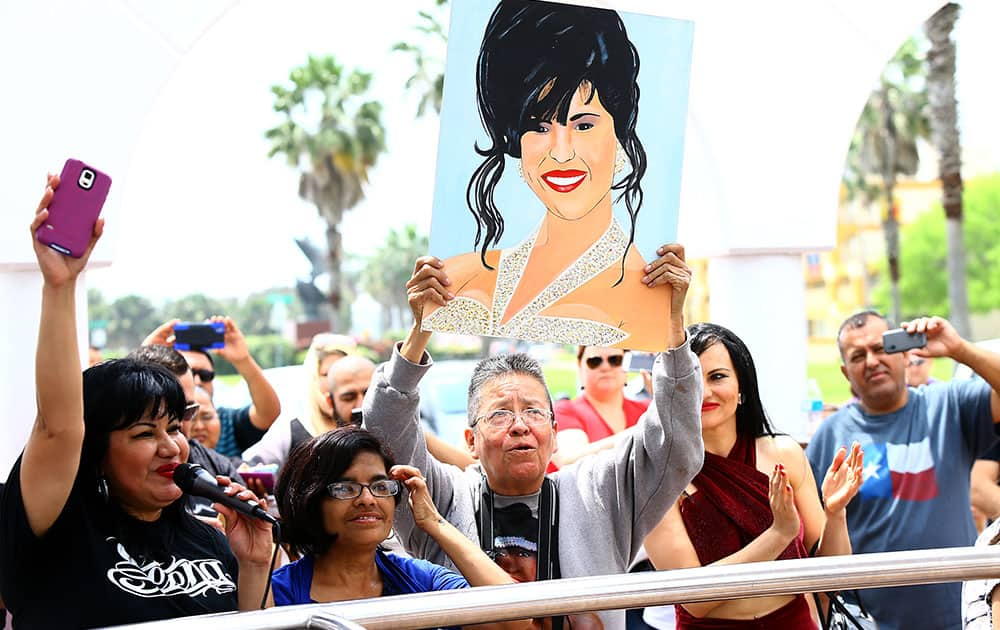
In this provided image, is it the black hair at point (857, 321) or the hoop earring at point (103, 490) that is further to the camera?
the black hair at point (857, 321)

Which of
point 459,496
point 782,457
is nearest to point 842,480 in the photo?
point 782,457

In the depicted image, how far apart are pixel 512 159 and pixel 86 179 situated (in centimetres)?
101

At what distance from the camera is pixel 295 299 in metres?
41.7

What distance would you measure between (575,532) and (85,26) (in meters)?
2.15

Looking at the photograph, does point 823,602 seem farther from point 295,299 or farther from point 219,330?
point 295,299

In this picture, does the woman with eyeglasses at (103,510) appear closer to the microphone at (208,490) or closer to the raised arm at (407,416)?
the microphone at (208,490)

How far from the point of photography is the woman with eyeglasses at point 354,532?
2574 millimetres

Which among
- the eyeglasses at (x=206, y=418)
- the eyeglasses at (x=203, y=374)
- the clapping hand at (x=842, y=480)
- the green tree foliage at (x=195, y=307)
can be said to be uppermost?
the green tree foliage at (x=195, y=307)

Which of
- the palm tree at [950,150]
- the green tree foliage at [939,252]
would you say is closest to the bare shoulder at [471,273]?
the palm tree at [950,150]

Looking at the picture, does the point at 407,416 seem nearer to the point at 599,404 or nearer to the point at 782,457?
the point at 782,457

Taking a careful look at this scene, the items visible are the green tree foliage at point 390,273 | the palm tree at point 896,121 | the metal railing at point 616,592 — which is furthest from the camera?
the green tree foliage at point 390,273

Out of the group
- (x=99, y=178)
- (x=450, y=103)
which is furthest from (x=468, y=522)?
(x=99, y=178)

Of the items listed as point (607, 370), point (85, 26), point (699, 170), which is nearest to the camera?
point (85, 26)

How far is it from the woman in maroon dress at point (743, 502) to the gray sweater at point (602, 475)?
11.2 inches
